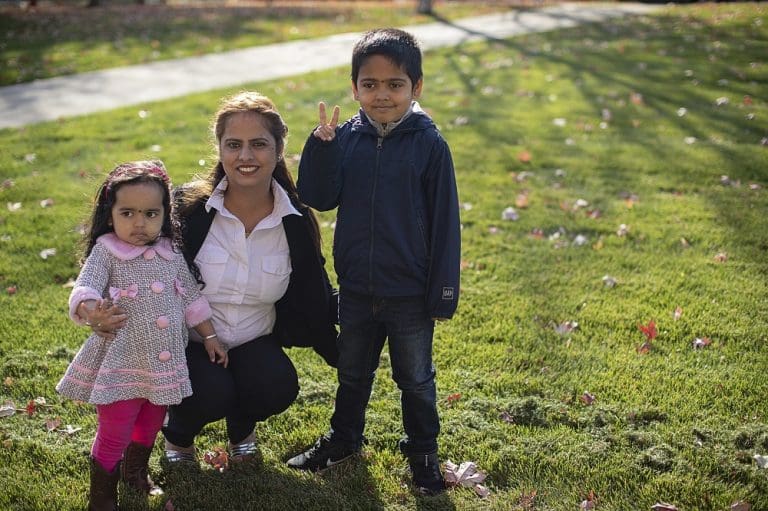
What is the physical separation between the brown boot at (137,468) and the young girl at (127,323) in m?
0.11

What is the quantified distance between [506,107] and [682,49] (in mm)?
4182

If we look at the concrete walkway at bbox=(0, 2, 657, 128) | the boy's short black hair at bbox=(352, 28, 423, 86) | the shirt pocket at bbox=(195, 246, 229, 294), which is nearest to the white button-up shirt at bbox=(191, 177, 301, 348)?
the shirt pocket at bbox=(195, 246, 229, 294)

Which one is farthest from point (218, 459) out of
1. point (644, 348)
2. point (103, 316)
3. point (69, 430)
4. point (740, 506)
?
point (644, 348)

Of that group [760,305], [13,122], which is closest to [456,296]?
[760,305]

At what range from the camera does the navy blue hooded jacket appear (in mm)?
2803

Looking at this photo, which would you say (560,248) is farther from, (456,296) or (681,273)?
(456,296)

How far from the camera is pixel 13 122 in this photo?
7.85 meters

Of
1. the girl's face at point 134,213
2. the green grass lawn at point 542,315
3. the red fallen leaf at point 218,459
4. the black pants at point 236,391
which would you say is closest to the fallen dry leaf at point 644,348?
the green grass lawn at point 542,315

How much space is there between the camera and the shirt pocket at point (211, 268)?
9.89 ft

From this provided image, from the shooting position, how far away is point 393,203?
282 centimetres

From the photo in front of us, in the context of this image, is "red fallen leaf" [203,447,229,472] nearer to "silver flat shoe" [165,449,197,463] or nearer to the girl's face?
"silver flat shoe" [165,449,197,463]

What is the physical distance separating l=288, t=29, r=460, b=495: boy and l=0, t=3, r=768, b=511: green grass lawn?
0.59 m

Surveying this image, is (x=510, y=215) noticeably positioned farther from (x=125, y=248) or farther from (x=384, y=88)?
(x=125, y=248)

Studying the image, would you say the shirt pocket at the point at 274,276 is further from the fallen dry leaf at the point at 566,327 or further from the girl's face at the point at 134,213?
the fallen dry leaf at the point at 566,327
